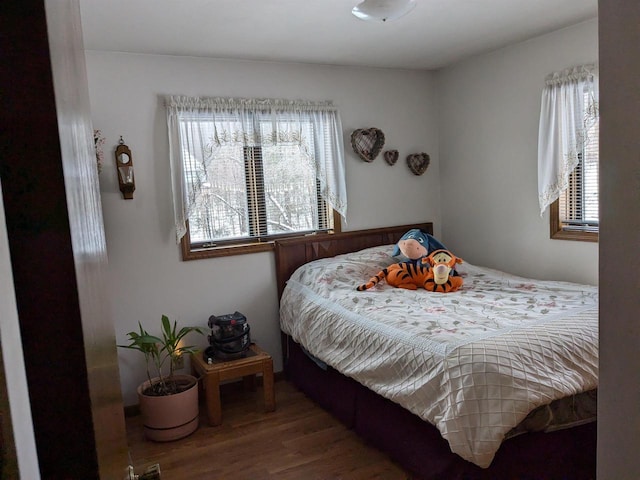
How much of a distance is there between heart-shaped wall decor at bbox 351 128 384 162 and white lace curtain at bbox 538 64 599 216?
1270mm

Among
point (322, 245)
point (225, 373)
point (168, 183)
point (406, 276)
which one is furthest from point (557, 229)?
point (168, 183)

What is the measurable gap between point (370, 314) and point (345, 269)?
32.3 inches

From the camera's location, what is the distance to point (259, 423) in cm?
319

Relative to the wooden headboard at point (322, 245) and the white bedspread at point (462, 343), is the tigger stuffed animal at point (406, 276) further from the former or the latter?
the wooden headboard at point (322, 245)

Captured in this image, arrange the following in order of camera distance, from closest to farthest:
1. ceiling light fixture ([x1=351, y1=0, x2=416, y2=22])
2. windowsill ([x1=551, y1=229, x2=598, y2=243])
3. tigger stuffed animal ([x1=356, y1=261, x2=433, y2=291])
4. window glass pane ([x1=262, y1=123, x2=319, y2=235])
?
1. ceiling light fixture ([x1=351, y1=0, x2=416, y2=22])
2. windowsill ([x1=551, y1=229, x2=598, y2=243])
3. tigger stuffed animal ([x1=356, y1=261, x2=433, y2=291])
4. window glass pane ([x1=262, y1=123, x2=319, y2=235])

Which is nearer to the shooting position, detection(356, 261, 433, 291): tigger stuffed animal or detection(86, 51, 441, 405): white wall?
detection(86, 51, 441, 405): white wall

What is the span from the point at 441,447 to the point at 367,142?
2.60m

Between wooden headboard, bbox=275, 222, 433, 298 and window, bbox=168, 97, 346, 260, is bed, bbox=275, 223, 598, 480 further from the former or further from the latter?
window, bbox=168, 97, 346, 260

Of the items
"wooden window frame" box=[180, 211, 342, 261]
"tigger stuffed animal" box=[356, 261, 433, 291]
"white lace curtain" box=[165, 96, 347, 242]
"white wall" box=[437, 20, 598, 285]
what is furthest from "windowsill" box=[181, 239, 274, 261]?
"white wall" box=[437, 20, 598, 285]

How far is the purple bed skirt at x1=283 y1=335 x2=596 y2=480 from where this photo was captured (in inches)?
81.6

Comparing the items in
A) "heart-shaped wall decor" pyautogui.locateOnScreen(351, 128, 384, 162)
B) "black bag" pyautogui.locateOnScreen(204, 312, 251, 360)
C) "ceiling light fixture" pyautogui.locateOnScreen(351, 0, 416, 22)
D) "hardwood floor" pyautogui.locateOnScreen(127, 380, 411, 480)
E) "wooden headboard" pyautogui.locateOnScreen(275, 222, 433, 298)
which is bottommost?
"hardwood floor" pyautogui.locateOnScreen(127, 380, 411, 480)

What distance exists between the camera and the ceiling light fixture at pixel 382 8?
2264 millimetres

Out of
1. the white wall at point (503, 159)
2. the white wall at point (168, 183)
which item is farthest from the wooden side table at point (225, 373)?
the white wall at point (503, 159)

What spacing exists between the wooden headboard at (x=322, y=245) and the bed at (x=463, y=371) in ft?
1.17
